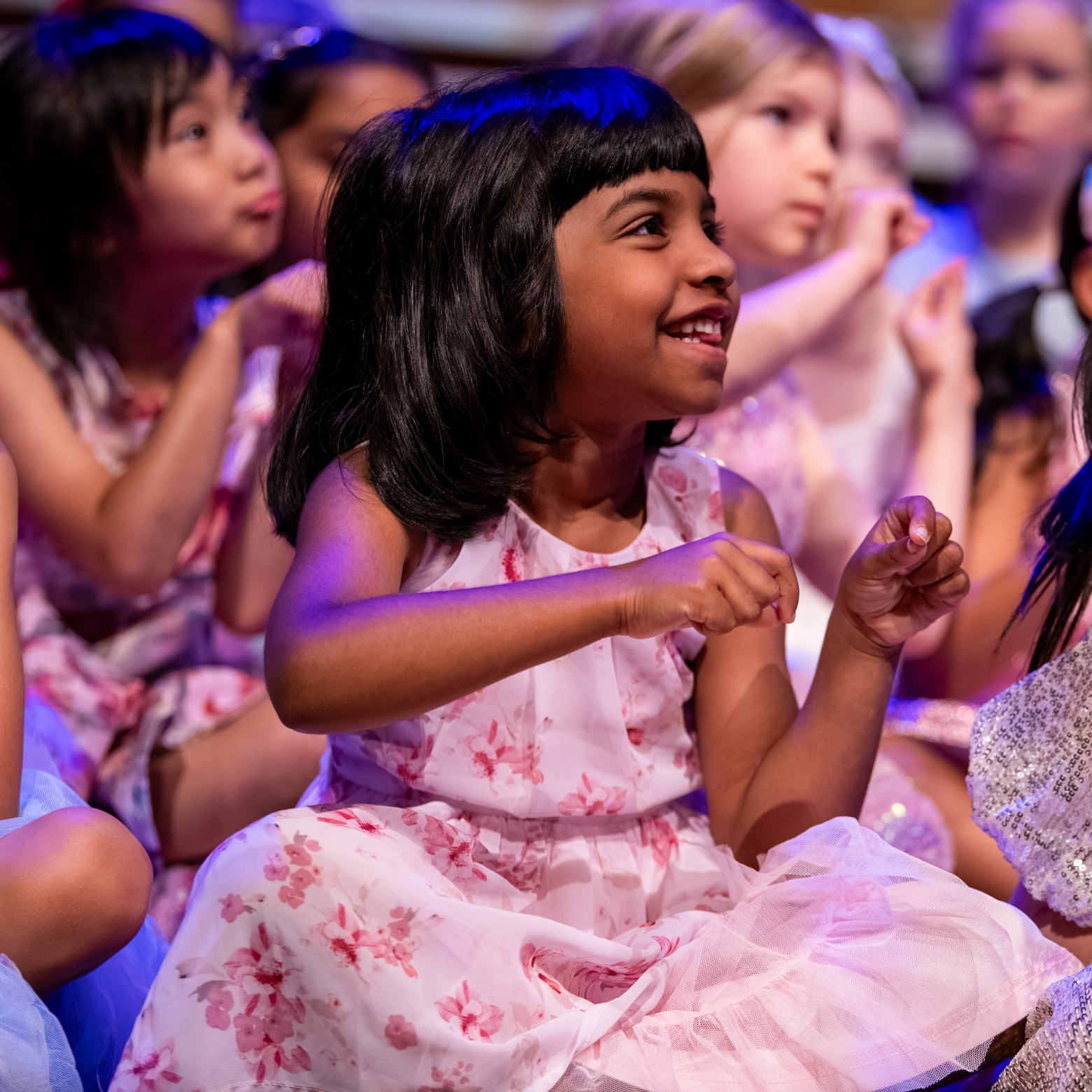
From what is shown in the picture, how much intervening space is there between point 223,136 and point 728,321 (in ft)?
2.50

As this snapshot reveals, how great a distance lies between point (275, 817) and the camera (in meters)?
0.88

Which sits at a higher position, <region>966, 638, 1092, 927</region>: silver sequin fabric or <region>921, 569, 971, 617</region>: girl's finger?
<region>921, 569, 971, 617</region>: girl's finger

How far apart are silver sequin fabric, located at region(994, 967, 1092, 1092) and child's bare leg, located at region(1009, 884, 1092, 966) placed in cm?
11

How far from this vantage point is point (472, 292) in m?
1.03

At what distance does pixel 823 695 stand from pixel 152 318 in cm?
95

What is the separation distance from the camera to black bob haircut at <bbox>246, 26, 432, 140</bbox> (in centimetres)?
176

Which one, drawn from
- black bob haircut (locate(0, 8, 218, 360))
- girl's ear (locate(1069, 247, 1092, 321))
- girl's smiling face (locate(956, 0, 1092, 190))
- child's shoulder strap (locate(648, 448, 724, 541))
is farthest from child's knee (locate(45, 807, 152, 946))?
girl's smiling face (locate(956, 0, 1092, 190))

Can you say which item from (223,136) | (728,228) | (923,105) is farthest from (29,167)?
(923,105)

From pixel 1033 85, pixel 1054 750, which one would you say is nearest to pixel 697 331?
pixel 1054 750

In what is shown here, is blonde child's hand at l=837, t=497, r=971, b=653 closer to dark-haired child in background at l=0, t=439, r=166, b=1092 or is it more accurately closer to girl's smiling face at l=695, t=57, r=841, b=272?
dark-haired child in background at l=0, t=439, r=166, b=1092

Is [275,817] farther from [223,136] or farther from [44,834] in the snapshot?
[223,136]

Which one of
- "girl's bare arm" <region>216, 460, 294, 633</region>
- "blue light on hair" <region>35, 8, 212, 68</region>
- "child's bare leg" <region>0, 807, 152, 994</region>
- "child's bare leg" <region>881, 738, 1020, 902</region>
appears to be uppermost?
"blue light on hair" <region>35, 8, 212, 68</region>

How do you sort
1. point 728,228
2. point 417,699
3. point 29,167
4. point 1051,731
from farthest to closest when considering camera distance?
1. point 728,228
2. point 29,167
3. point 1051,731
4. point 417,699

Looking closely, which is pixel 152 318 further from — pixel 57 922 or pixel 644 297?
pixel 57 922
